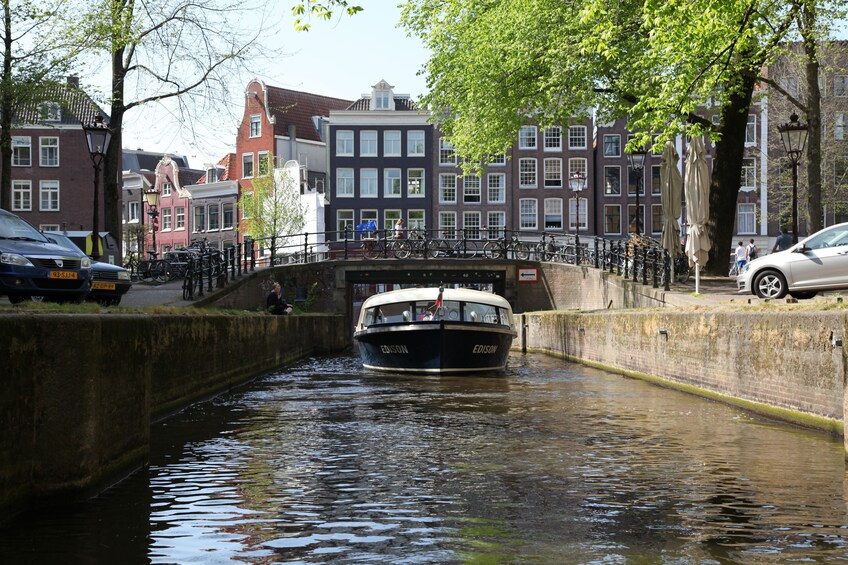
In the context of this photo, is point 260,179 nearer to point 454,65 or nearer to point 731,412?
point 454,65

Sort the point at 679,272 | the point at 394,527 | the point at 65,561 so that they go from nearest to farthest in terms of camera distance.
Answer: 1. the point at 65,561
2. the point at 394,527
3. the point at 679,272

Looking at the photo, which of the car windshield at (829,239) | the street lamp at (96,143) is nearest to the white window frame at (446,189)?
the street lamp at (96,143)

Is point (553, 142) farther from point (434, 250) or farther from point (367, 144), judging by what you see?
point (434, 250)

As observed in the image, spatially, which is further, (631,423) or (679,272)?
(679,272)

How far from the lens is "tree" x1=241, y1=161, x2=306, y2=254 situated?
62062 millimetres

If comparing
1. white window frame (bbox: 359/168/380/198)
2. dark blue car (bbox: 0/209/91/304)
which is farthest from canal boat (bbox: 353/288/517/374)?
white window frame (bbox: 359/168/380/198)

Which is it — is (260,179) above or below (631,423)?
above

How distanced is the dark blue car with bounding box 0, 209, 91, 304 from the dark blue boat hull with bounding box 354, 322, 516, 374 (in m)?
6.63

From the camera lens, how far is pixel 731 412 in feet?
42.2

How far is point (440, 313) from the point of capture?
21.7m

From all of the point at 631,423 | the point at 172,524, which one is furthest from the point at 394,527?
the point at 631,423

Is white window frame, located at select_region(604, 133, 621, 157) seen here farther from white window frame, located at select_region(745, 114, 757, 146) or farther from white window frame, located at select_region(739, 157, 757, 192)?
white window frame, located at select_region(745, 114, 757, 146)

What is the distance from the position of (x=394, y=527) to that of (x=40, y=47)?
69.9ft

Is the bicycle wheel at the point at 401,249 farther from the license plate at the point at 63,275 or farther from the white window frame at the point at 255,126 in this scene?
the white window frame at the point at 255,126
